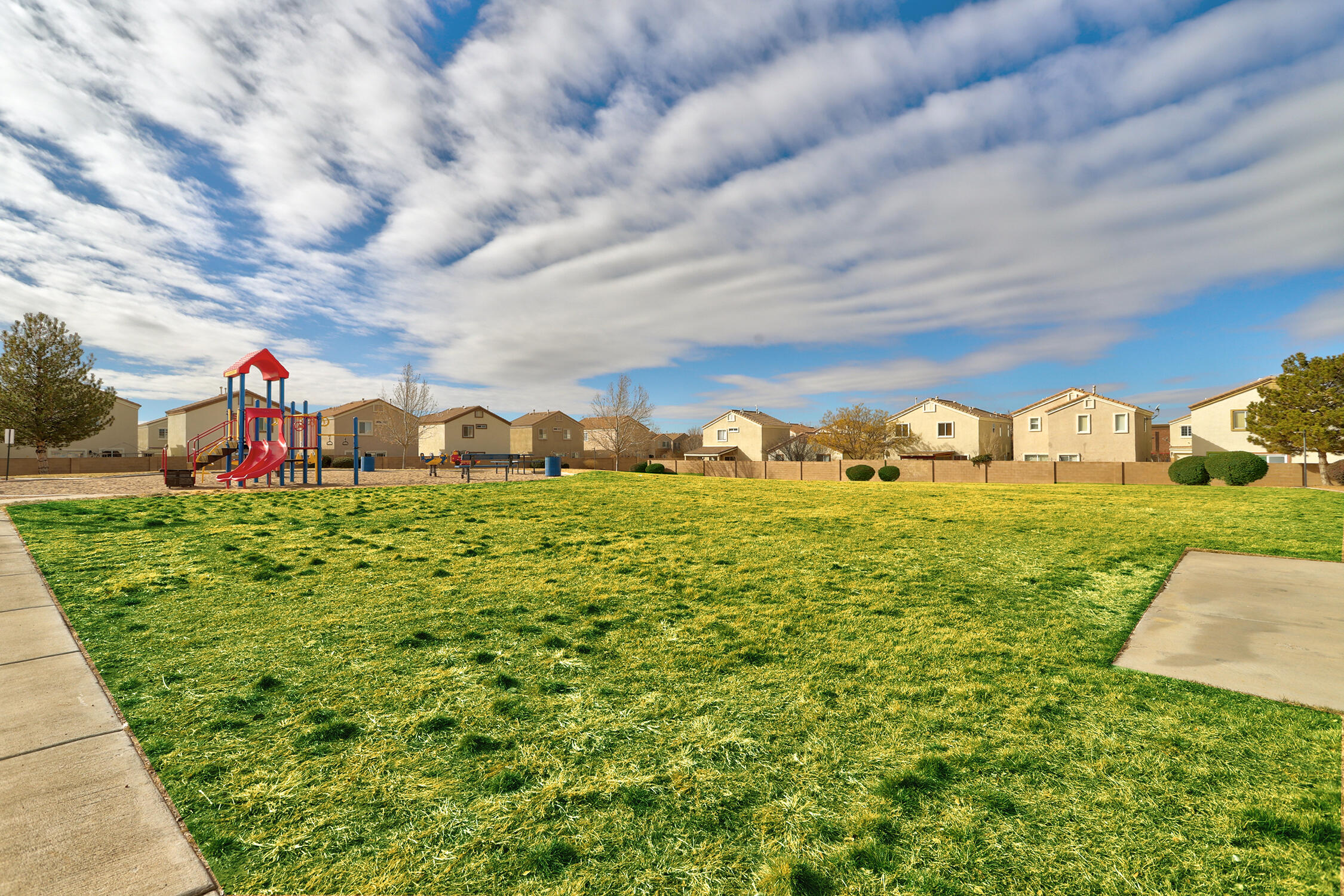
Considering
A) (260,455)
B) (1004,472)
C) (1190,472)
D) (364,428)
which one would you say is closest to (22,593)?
(260,455)

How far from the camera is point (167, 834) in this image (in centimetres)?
238

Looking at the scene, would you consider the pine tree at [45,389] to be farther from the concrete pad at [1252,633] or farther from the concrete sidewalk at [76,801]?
the concrete pad at [1252,633]

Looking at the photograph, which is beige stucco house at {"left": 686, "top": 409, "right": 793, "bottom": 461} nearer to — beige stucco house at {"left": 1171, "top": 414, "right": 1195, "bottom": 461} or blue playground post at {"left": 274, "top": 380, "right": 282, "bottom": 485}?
beige stucco house at {"left": 1171, "top": 414, "right": 1195, "bottom": 461}

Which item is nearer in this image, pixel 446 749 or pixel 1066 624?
pixel 446 749

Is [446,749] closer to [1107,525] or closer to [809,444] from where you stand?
[1107,525]

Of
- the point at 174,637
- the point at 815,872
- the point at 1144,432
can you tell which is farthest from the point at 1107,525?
the point at 1144,432

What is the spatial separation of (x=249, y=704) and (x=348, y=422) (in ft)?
190

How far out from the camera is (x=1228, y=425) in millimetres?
37281

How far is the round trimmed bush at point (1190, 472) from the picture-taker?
25.2m

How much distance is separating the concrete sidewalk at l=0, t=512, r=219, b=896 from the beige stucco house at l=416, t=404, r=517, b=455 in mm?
53993

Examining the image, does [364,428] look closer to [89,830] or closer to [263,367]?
[263,367]

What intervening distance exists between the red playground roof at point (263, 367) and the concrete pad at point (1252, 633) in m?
25.1

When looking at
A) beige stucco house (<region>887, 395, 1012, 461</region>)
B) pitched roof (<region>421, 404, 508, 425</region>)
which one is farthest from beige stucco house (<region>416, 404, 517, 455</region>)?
beige stucco house (<region>887, 395, 1012, 461</region>)

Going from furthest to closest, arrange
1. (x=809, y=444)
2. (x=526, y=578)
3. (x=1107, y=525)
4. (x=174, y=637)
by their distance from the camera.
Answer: (x=809, y=444) < (x=1107, y=525) < (x=526, y=578) < (x=174, y=637)
